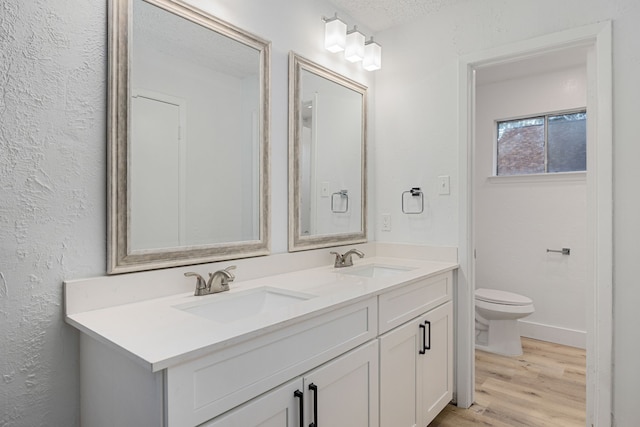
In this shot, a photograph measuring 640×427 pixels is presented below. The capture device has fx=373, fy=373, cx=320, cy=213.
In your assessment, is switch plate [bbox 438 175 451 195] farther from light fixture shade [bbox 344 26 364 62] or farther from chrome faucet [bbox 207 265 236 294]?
chrome faucet [bbox 207 265 236 294]

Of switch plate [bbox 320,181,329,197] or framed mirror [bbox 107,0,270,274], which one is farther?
switch plate [bbox 320,181,329,197]

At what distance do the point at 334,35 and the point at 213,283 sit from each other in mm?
1474

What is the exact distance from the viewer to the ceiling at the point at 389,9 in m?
2.18

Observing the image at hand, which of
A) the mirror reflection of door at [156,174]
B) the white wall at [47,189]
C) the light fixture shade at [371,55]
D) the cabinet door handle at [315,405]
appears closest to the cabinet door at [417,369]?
the cabinet door handle at [315,405]

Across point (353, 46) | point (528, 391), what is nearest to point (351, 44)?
point (353, 46)

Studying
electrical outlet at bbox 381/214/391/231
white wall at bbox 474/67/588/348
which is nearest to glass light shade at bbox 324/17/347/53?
electrical outlet at bbox 381/214/391/231

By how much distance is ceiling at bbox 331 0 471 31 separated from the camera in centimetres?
218

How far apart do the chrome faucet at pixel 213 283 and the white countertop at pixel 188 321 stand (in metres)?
0.03

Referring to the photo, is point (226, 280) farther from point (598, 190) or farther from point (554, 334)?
point (554, 334)

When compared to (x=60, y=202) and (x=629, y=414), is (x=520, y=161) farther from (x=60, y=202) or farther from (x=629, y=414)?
(x=60, y=202)

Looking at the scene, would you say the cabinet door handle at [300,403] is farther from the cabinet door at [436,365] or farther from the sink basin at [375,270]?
the sink basin at [375,270]

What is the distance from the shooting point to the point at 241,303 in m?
1.49

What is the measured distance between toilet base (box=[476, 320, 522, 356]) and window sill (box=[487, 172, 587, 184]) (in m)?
1.24

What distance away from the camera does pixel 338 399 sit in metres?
1.30
